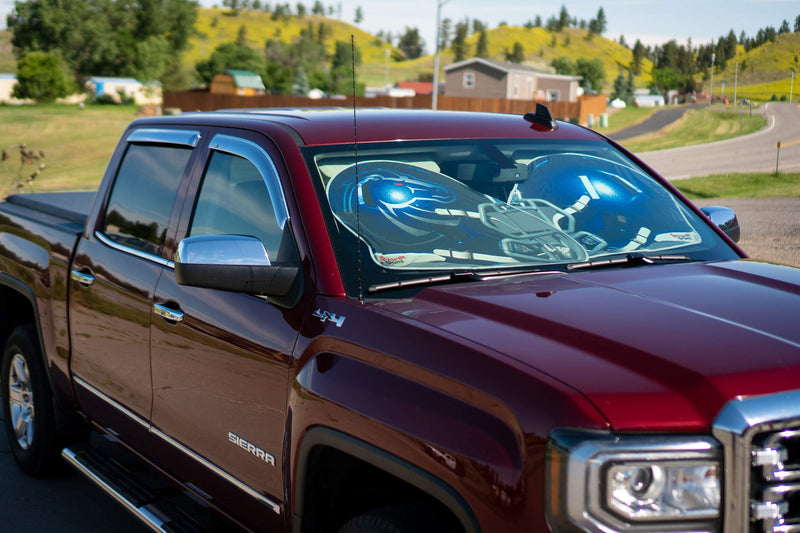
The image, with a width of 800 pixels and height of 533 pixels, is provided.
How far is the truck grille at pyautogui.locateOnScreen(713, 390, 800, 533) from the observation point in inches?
78.8

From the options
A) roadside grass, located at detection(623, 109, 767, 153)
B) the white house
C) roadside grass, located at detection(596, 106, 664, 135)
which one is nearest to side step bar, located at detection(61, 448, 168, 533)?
roadside grass, located at detection(623, 109, 767, 153)

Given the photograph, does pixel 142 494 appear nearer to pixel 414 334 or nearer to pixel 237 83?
pixel 414 334

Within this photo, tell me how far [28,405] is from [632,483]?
414 centimetres

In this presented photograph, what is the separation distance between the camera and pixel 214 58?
414 ft

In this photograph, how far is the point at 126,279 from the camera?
399 centimetres

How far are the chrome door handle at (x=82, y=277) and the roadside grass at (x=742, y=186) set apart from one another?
1962cm

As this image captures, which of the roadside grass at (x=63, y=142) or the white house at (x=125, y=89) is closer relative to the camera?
the roadside grass at (x=63, y=142)

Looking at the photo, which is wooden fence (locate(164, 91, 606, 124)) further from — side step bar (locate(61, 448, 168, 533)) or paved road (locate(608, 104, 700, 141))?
side step bar (locate(61, 448, 168, 533))

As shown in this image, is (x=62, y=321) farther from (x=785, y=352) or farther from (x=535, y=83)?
(x=535, y=83)

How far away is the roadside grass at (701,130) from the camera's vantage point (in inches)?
→ 2053

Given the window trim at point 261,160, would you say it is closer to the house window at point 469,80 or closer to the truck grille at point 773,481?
the truck grille at point 773,481

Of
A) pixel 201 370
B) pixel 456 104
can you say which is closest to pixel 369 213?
pixel 201 370

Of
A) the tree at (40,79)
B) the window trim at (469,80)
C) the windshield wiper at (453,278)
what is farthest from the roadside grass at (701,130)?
the tree at (40,79)

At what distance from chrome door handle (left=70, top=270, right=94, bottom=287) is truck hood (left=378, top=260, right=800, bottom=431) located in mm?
2091
